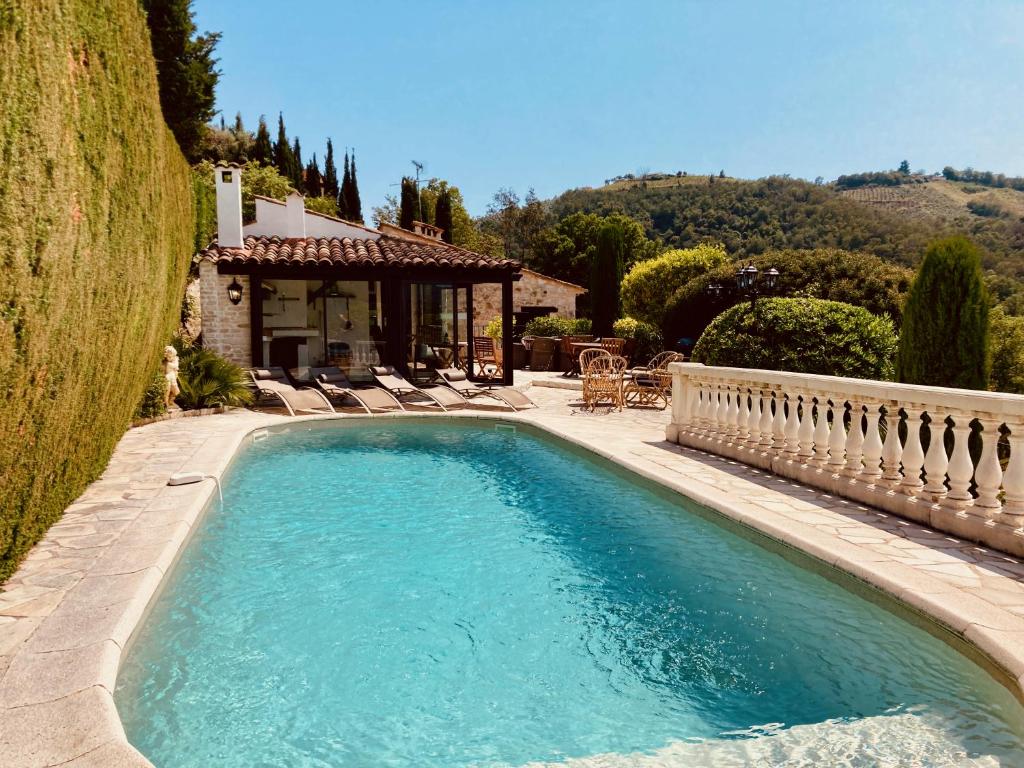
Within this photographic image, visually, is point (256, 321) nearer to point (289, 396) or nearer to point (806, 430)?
point (289, 396)

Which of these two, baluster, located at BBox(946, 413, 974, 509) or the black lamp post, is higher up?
the black lamp post

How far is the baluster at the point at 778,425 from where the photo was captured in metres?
7.12

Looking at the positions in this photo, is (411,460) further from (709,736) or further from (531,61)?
(531,61)

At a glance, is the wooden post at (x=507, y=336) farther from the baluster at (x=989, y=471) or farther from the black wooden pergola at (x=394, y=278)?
the baluster at (x=989, y=471)

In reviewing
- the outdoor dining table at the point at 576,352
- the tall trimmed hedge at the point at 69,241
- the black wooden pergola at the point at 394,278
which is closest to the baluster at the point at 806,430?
the tall trimmed hedge at the point at 69,241

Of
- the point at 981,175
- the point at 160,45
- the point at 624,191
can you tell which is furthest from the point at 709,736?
the point at 981,175

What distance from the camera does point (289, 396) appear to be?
12781mm

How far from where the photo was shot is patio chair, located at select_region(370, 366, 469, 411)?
43.9 feet

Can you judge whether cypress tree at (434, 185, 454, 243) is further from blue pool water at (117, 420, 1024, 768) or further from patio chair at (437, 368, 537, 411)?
blue pool water at (117, 420, 1024, 768)

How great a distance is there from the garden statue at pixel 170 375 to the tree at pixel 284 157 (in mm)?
31005

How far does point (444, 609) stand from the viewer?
15.4ft

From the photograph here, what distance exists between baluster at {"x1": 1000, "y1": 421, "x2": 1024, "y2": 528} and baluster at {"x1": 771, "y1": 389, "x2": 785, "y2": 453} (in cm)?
245

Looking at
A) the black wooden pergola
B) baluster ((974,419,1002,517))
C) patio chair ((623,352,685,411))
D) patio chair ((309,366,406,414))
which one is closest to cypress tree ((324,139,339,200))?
the black wooden pergola

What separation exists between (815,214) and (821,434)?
4504 centimetres
